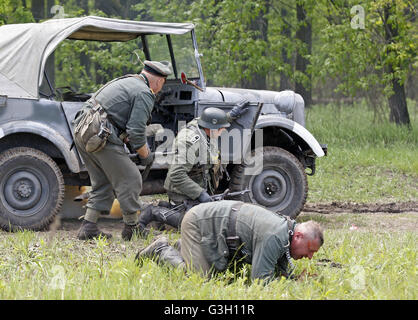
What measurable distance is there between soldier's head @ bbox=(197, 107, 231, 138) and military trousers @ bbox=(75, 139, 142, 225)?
0.89 metres

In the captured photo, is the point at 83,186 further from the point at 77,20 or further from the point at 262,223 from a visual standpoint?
the point at 262,223

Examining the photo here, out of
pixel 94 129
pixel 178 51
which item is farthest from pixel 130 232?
pixel 178 51

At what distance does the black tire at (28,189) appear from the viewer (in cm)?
704

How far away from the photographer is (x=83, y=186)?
26.4ft

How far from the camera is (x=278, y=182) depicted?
8078 millimetres

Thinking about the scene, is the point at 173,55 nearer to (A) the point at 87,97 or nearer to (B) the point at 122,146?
(A) the point at 87,97

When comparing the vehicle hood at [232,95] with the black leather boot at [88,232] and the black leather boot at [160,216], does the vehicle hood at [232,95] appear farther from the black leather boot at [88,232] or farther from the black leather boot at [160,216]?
the black leather boot at [88,232]

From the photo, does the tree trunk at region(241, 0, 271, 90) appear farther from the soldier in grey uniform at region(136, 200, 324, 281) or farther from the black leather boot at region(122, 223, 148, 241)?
the soldier in grey uniform at region(136, 200, 324, 281)

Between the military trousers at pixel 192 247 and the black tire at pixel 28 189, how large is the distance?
222 centimetres

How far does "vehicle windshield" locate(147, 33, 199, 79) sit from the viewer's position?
8227 millimetres

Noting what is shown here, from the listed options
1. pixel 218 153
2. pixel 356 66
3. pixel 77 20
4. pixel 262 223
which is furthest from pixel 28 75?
pixel 356 66

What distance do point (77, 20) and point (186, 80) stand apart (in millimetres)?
1389

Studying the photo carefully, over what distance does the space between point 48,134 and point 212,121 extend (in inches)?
65.3

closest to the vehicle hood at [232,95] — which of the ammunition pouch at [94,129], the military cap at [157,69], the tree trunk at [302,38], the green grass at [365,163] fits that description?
the military cap at [157,69]
